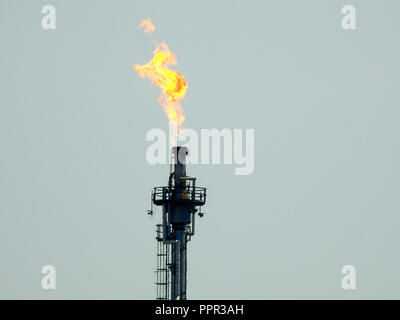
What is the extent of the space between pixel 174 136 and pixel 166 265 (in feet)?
28.3

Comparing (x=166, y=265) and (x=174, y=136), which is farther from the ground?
(x=174, y=136)

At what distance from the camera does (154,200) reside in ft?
365

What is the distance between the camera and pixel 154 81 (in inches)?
4365
